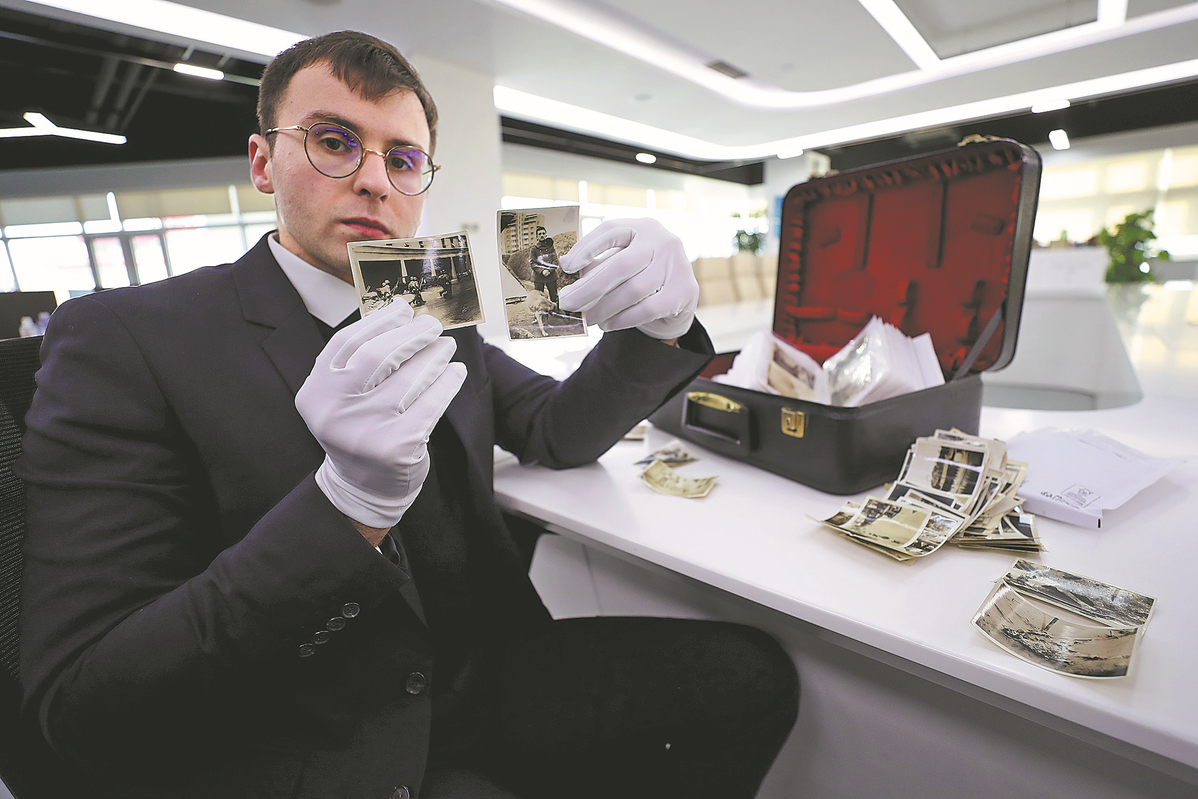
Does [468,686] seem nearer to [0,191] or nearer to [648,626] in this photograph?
[648,626]

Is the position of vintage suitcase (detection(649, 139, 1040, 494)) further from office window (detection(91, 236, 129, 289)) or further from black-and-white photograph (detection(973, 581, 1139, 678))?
office window (detection(91, 236, 129, 289))

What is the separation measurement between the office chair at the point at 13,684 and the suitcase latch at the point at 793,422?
99cm

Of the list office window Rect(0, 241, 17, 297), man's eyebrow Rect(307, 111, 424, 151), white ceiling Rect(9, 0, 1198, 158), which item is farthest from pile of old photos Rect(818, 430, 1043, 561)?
office window Rect(0, 241, 17, 297)

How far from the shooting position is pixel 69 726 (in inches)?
21.3

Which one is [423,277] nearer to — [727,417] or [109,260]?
[727,417]

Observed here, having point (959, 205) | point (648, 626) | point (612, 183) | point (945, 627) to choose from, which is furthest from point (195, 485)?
point (612, 183)

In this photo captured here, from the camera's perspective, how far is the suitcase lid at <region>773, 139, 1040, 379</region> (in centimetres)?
106

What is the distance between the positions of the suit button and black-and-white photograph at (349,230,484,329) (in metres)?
0.48

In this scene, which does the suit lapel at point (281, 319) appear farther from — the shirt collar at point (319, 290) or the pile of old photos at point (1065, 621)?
the pile of old photos at point (1065, 621)

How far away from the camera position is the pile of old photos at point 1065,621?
1.54 feet

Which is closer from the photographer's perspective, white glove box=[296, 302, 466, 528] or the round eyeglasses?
white glove box=[296, 302, 466, 528]

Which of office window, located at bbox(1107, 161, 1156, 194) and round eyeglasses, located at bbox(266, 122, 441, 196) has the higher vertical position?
office window, located at bbox(1107, 161, 1156, 194)

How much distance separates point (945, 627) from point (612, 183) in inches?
499

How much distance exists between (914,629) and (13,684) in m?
0.92
